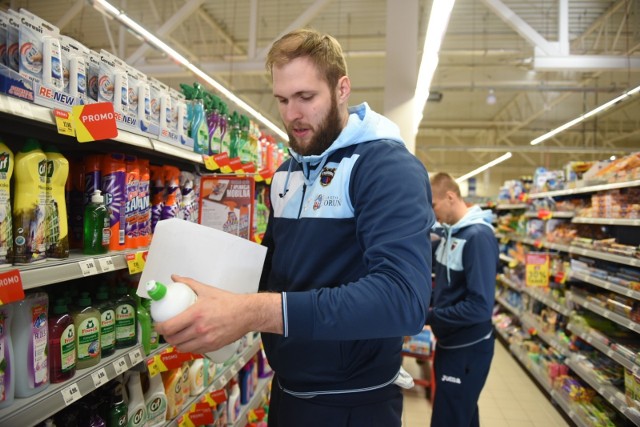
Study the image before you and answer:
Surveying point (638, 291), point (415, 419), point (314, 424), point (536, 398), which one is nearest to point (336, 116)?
point (314, 424)

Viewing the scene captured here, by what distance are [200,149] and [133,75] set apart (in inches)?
22.8

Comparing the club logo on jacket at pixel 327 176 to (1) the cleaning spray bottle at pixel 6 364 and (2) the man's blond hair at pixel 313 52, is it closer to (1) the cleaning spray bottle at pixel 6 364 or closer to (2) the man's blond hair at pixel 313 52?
(2) the man's blond hair at pixel 313 52

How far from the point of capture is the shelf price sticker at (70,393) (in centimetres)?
144

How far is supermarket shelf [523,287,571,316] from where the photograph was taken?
5.05m

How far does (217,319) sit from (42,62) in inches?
44.1

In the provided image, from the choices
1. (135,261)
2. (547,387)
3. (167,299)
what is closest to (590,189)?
(547,387)

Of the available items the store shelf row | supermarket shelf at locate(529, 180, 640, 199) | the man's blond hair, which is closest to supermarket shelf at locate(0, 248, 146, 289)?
the man's blond hair

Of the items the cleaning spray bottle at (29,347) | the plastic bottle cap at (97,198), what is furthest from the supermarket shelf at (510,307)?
the cleaning spray bottle at (29,347)

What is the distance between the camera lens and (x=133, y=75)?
194 centimetres

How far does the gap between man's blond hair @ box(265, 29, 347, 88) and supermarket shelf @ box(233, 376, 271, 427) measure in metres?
2.50

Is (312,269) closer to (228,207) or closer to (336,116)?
(336,116)

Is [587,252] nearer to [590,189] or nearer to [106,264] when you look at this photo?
[590,189]

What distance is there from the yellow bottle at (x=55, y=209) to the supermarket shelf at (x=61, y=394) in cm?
45

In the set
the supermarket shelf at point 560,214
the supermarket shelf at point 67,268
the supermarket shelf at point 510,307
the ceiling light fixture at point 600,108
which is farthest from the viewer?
the supermarket shelf at point 510,307
